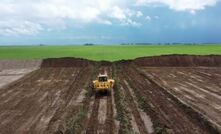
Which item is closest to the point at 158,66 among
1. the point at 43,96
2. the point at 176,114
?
the point at 43,96

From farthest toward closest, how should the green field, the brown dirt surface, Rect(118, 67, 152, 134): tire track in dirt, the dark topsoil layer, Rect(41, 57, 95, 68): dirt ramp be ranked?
the green field, Rect(41, 57, 95, 68): dirt ramp, the dark topsoil layer, the brown dirt surface, Rect(118, 67, 152, 134): tire track in dirt

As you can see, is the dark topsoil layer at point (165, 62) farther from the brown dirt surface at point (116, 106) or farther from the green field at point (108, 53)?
the brown dirt surface at point (116, 106)

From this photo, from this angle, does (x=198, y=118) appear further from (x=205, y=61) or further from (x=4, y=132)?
(x=205, y=61)

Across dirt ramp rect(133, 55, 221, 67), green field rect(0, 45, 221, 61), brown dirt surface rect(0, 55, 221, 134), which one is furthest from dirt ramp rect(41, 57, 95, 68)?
brown dirt surface rect(0, 55, 221, 134)

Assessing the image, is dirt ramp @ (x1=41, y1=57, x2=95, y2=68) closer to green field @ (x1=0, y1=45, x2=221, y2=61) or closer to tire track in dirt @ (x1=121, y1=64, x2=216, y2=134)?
green field @ (x1=0, y1=45, x2=221, y2=61)

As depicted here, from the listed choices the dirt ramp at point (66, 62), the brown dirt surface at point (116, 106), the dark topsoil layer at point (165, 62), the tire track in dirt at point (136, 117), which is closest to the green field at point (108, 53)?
the dirt ramp at point (66, 62)
